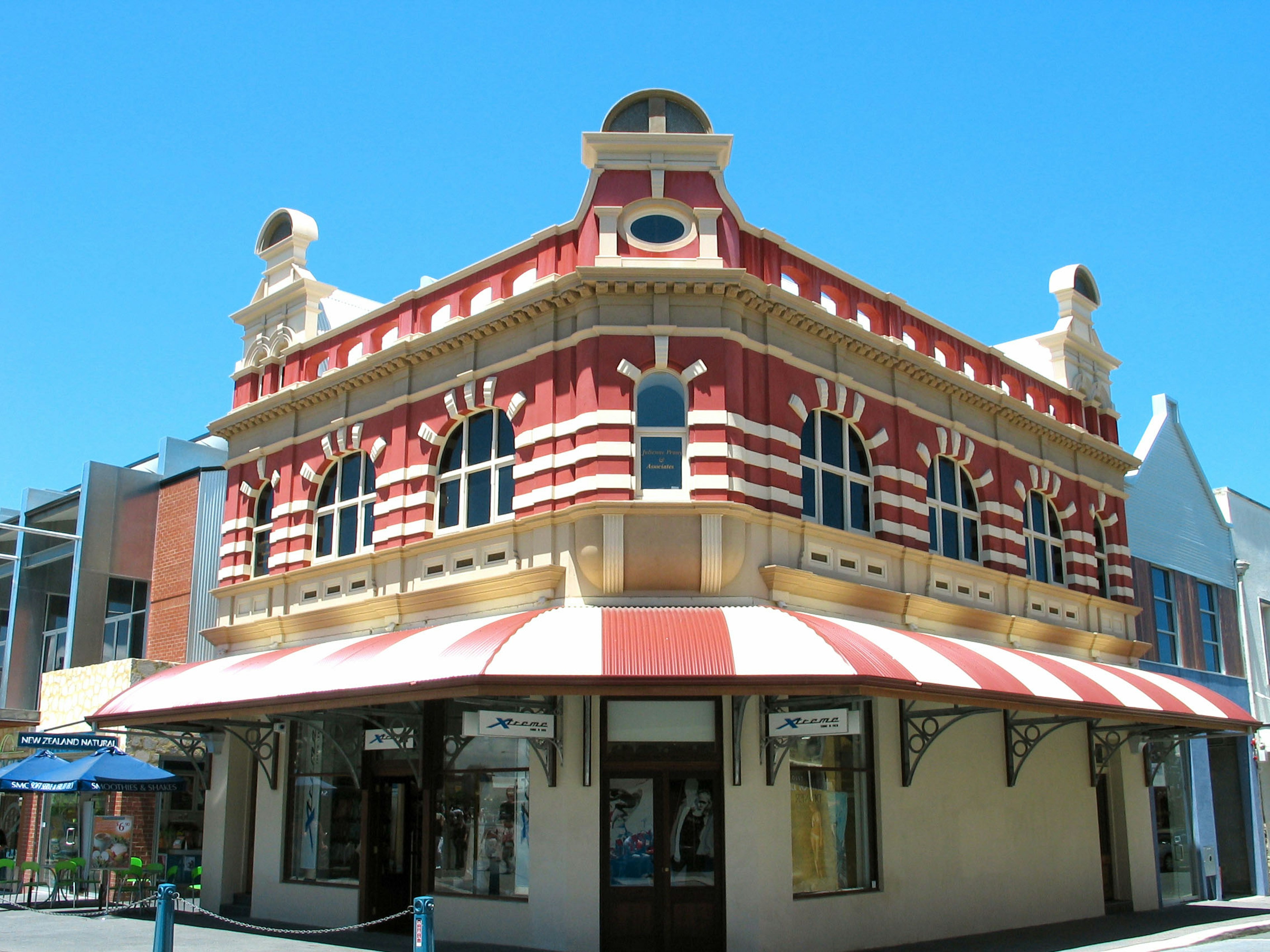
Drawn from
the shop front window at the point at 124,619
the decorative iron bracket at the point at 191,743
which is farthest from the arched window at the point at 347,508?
the shop front window at the point at 124,619

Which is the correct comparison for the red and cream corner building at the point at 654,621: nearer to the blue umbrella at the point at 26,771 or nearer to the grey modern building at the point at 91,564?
the blue umbrella at the point at 26,771

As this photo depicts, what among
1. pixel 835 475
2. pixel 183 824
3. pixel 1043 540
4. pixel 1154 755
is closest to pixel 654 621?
pixel 835 475

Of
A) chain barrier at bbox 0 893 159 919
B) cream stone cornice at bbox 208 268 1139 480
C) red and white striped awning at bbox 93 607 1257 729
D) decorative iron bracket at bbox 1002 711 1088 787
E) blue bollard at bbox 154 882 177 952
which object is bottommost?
chain barrier at bbox 0 893 159 919

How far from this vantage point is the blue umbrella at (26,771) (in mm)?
21891

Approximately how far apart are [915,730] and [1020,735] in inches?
123

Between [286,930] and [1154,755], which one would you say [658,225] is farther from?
[1154,755]

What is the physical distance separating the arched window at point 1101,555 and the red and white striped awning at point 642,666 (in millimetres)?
6181

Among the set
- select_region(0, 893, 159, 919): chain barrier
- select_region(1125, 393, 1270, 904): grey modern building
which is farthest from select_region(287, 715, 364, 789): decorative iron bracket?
select_region(1125, 393, 1270, 904): grey modern building

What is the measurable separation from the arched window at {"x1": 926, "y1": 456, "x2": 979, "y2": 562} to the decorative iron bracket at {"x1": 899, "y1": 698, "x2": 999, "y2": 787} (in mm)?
3326

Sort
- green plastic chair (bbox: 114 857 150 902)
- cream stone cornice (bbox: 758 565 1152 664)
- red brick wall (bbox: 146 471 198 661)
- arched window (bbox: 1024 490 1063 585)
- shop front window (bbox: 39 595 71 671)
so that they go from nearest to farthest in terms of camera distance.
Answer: cream stone cornice (bbox: 758 565 1152 664), green plastic chair (bbox: 114 857 150 902), arched window (bbox: 1024 490 1063 585), red brick wall (bbox: 146 471 198 661), shop front window (bbox: 39 595 71 671)

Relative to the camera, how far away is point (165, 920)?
1308 cm

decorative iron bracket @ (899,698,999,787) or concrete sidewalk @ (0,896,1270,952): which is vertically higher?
decorative iron bracket @ (899,698,999,787)

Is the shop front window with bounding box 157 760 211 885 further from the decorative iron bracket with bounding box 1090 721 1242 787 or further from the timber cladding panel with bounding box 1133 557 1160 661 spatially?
the timber cladding panel with bounding box 1133 557 1160 661

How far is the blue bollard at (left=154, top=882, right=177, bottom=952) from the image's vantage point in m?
12.9
